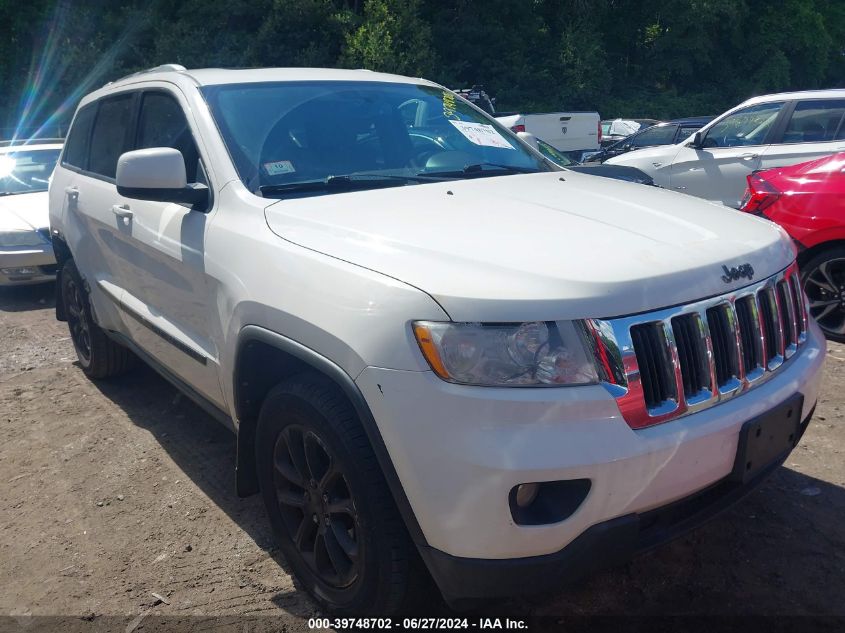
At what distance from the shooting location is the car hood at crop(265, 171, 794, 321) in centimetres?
201

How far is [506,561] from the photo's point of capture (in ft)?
6.52

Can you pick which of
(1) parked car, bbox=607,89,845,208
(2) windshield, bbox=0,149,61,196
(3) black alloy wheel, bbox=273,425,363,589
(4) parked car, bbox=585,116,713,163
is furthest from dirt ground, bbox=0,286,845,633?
(4) parked car, bbox=585,116,713,163

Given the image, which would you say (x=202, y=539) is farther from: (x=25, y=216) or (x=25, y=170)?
(x=25, y=170)

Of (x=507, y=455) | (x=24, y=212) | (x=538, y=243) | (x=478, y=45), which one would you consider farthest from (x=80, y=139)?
(x=478, y=45)

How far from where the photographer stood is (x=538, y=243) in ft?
7.43

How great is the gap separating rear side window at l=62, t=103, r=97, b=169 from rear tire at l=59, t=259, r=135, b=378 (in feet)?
2.13

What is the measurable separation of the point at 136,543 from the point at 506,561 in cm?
189

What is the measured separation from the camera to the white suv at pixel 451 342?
197 cm

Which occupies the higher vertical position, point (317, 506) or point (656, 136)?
point (317, 506)

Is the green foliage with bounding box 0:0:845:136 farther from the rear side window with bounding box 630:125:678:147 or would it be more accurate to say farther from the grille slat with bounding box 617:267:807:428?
the grille slat with bounding box 617:267:807:428

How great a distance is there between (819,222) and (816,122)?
10.0ft

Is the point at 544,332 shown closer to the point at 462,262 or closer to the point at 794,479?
the point at 462,262

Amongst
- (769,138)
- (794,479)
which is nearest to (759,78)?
(769,138)

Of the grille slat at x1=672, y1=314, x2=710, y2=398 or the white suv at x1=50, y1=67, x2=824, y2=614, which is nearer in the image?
the white suv at x1=50, y1=67, x2=824, y2=614
